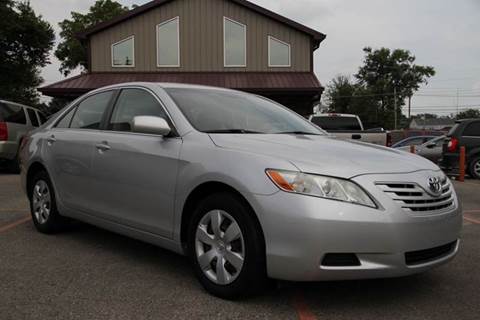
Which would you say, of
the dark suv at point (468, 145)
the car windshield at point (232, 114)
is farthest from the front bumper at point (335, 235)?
the dark suv at point (468, 145)

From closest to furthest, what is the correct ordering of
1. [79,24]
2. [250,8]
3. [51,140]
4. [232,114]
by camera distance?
[232,114], [51,140], [250,8], [79,24]

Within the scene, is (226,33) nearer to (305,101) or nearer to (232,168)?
(305,101)

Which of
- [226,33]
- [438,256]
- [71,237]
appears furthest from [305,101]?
[438,256]

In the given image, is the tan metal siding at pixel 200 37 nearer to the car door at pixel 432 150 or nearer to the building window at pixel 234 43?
the building window at pixel 234 43

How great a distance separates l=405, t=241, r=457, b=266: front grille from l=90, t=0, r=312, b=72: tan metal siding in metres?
16.8

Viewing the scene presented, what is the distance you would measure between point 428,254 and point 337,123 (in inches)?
405

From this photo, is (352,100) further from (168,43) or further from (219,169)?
(219,169)

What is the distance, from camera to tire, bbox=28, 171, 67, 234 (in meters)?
5.30

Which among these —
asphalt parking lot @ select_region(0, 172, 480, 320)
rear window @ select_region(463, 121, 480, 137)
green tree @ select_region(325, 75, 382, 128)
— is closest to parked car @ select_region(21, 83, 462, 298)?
asphalt parking lot @ select_region(0, 172, 480, 320)

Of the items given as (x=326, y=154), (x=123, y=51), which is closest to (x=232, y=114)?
(x=326, y=154)

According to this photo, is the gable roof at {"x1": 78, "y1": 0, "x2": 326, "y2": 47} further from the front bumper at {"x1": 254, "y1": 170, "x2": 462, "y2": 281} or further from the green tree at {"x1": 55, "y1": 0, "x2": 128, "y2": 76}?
the green tree at {"x1": 55, "y1": 0, "x2": 128, "y2": 76}

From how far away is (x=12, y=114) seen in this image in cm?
1211

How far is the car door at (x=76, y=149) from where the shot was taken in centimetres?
471

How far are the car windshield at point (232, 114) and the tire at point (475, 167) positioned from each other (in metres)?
9.72
